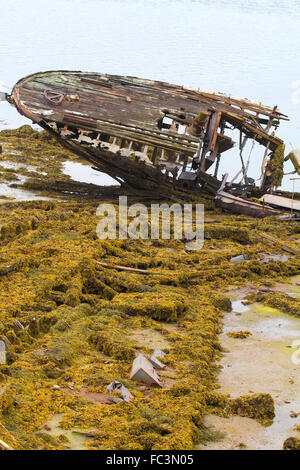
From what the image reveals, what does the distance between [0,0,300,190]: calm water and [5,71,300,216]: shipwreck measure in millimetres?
6970

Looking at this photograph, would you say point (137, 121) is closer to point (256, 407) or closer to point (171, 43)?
point (256, 407)

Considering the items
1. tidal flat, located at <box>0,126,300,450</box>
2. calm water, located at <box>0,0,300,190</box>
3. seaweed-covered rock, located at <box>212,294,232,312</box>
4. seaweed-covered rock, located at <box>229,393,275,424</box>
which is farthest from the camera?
calm water, located at <box>0,0,300,190</box>

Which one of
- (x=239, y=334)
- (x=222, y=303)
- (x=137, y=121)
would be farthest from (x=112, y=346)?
(x=137, y=121)

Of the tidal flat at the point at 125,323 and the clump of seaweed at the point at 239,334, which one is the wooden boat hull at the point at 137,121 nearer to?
the tidal flat at the point at 125,323

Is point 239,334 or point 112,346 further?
point 239,334

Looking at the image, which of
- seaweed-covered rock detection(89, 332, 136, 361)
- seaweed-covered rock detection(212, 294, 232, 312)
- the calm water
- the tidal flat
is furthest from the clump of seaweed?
the calm water

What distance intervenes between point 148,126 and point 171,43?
30.9 meters

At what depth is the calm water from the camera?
38.1 m

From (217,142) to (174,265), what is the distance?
25.4 ft

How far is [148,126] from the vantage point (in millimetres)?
20047

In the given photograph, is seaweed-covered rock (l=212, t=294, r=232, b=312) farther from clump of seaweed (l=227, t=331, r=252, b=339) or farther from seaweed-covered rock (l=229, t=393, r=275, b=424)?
seaweed-covered rock (l=229, t=393, r=275, b=424)

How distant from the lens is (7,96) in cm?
2128

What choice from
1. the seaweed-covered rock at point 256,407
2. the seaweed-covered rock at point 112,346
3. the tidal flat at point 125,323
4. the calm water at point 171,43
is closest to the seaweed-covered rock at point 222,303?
the tidal flat at point 125,323
